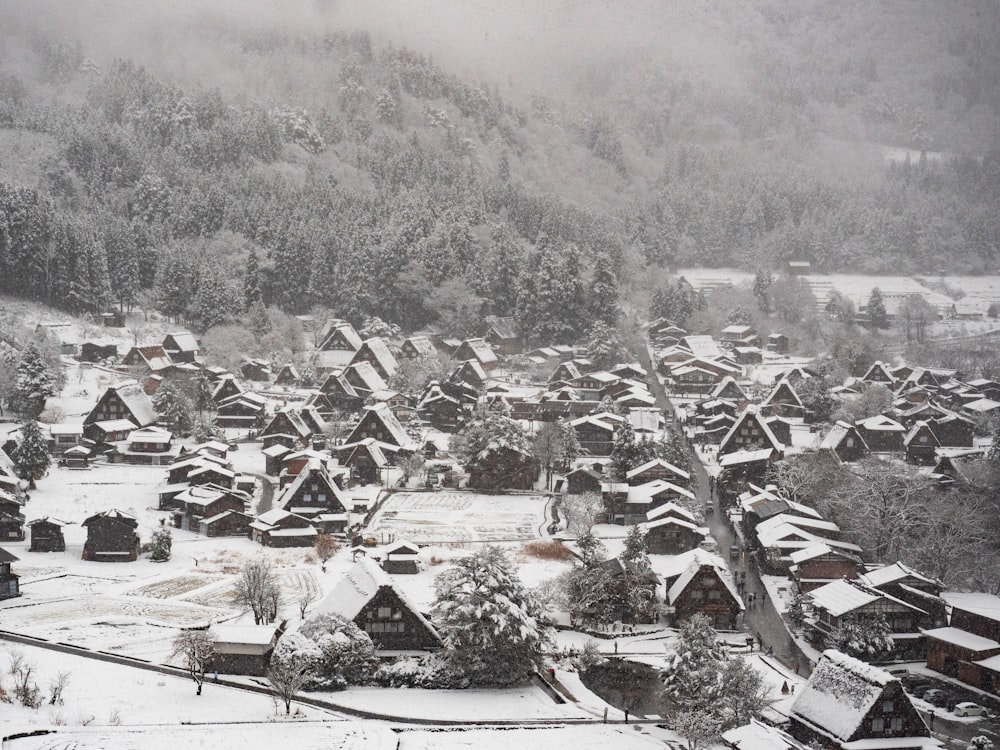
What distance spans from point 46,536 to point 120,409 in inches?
629

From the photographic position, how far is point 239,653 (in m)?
26.3

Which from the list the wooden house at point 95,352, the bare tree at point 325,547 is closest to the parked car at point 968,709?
the bare tree at point 325,547

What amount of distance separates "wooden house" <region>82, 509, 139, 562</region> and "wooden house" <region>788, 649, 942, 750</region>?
23400 mm

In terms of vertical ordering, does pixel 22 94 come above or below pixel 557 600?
above

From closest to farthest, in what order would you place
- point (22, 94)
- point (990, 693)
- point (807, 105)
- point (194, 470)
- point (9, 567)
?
point (990, 693) → point (9, 567) → point (194, 470) → point (22, 94) → point (807, 105)

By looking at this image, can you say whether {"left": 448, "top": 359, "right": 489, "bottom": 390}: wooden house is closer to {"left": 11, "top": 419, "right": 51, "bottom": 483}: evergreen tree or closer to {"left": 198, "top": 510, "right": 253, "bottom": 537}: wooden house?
{"left": 198, "top": 510, "right": 253, "bottom": 537}: wooden house

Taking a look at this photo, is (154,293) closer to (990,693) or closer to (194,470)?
(194,470)

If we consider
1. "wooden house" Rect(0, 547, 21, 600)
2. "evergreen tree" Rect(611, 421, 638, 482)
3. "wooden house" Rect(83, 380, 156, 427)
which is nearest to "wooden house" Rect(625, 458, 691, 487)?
"evergreen tree" Rect(611, 421, 638, 482)

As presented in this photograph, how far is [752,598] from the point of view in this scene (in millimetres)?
34906

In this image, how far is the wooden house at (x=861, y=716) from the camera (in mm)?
23453

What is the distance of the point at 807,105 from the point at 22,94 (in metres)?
121

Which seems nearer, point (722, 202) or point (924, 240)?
point (924, 240)

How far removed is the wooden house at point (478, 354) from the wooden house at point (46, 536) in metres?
36.8

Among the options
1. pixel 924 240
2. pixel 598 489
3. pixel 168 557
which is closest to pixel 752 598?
pixel 598 489
